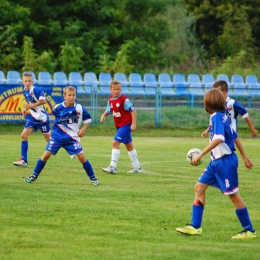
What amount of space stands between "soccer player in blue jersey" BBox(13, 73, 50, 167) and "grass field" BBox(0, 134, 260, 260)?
13.4 inches

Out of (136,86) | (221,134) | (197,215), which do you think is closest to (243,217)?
(197,215)

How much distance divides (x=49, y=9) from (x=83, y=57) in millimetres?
3468

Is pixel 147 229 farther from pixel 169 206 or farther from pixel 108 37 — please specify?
pixel 108 37

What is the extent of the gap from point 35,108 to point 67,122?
3.25 m

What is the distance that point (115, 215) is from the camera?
8484 mm

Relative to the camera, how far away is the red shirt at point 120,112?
43.5 feet

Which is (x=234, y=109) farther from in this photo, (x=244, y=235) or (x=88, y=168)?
(x=244, y=235)

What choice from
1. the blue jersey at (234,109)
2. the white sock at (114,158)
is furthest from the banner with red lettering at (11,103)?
the blue jersey at (234,109)

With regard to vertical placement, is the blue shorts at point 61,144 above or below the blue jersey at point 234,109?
below

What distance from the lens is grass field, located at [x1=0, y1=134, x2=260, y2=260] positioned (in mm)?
6656

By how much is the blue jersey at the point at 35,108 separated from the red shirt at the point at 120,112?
1.62 m

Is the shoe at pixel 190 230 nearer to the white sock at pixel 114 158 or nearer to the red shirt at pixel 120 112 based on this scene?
the white sock at pixel 114 158

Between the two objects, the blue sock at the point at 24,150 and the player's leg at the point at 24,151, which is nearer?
the player's leg at the point at 24,151

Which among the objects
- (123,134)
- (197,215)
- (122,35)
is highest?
(122,35)
